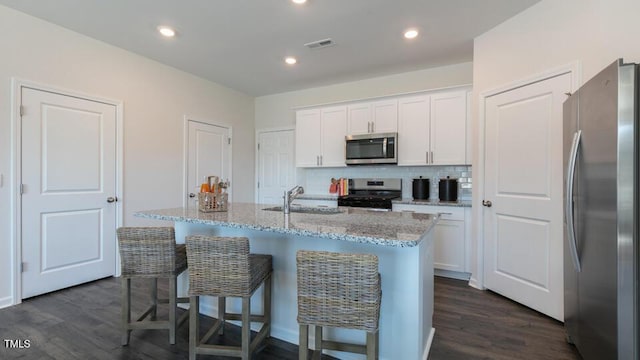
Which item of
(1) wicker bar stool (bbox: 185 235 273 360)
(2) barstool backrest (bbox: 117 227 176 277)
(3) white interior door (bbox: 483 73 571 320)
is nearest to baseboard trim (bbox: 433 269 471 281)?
(3) white interior door (bbox: 483 73 571 320)

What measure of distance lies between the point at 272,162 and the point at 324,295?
13.6ft

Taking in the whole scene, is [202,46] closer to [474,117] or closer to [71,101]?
[71,101]

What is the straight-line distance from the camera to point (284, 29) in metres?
2.99

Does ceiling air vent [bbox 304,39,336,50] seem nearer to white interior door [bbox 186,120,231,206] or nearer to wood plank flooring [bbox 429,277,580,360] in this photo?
white interior door [bbox 186,120,231,206]

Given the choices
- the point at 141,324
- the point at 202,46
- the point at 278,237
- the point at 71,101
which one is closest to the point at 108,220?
the point at 71,101

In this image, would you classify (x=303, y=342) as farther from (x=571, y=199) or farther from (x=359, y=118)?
(x=359, y=118)

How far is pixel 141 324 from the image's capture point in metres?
2.05

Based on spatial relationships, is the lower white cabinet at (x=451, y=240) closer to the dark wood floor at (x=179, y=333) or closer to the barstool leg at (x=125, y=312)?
the dark wood floor at (x=179, y=333)

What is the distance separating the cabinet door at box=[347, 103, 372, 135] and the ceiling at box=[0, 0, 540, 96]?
19.4 inches

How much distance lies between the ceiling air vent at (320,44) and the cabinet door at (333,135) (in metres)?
1.14

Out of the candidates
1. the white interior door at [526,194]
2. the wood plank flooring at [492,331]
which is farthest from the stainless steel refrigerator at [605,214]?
the white interior door at [526,194]

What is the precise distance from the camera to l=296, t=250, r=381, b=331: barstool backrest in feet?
4.46

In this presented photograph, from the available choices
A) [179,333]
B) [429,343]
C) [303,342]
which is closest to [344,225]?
[303,342]

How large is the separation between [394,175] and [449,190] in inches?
32.3
